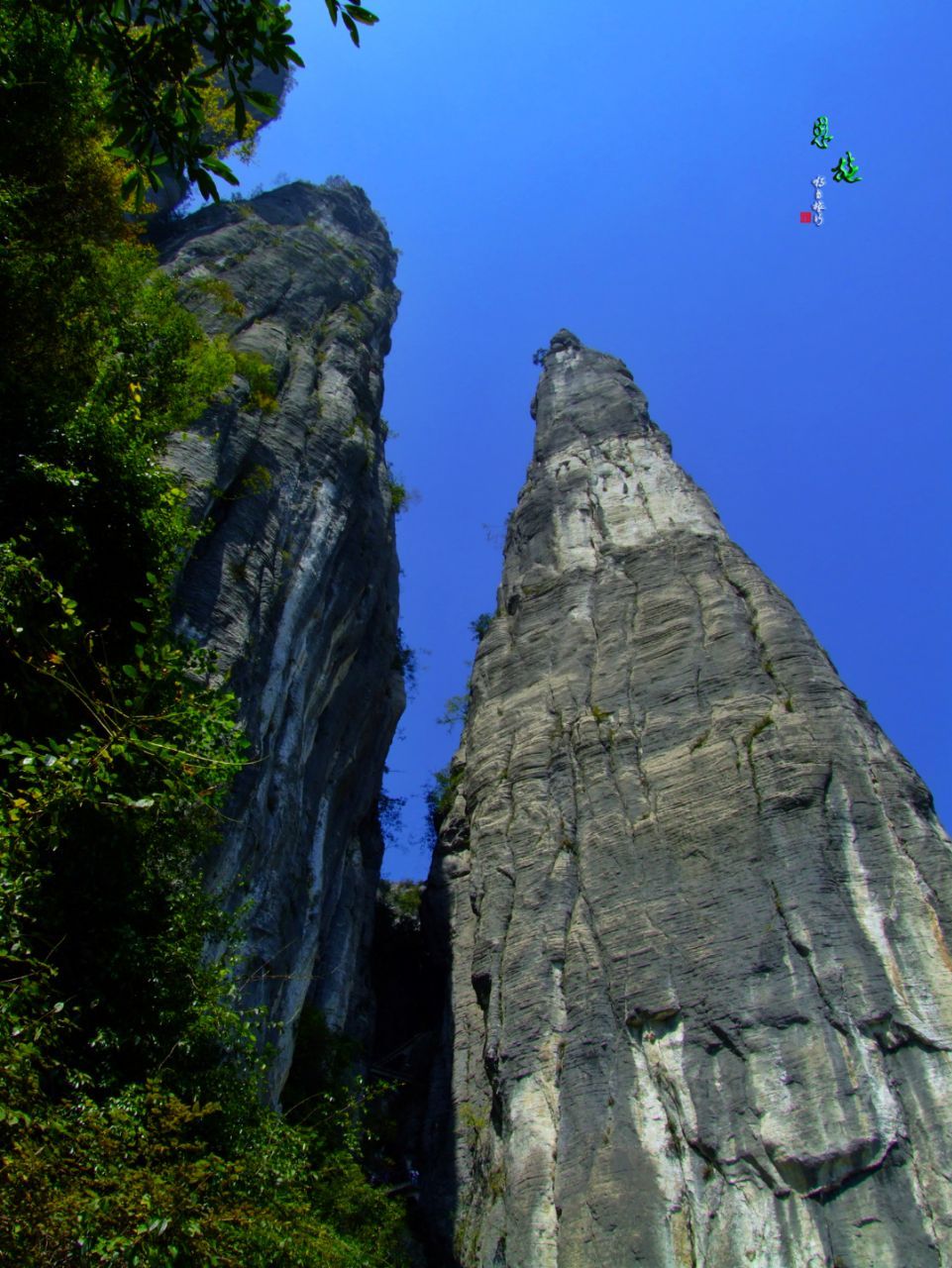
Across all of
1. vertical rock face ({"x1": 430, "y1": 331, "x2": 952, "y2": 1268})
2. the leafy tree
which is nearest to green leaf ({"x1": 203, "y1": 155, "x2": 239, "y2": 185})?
the leafy tree

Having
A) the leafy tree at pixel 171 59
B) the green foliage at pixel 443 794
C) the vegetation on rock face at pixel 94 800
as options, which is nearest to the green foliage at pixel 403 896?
the green foliage at pixel 443 794

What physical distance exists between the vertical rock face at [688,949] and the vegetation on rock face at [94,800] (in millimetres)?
7571

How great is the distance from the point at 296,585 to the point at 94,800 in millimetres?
13170

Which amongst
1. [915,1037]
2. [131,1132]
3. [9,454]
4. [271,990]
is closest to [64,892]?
[131,1132]

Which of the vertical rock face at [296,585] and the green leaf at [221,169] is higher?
the vertical rock face at [296,585]

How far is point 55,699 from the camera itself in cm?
848

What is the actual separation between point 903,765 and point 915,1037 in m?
6.32

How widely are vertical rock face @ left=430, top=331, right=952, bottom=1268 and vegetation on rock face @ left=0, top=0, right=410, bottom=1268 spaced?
7.57 metres

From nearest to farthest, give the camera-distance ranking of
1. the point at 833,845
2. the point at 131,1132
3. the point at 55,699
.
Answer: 1. the point at 131,1132
2. the point at 55,699
3. the point at 833,845

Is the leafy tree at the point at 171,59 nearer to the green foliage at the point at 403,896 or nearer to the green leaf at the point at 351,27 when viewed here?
the green leaf at the point at 351,27

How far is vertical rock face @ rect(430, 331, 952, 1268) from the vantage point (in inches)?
589

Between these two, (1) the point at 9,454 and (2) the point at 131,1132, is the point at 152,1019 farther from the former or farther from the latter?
(1) the point at 9,454

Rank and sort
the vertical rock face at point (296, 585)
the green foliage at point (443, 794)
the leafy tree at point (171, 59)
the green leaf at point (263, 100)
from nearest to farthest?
the green leaf at point (263, 100), the leafy tree at point (171, 59), the vertical rock face at point (296, 585), the green foliage at point (443, 794)

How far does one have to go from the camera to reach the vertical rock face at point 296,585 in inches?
683
